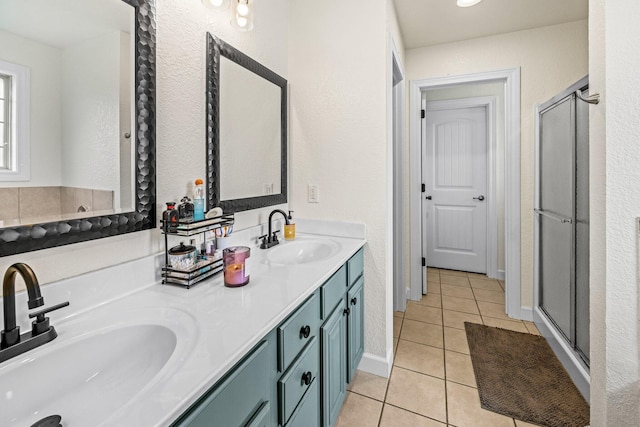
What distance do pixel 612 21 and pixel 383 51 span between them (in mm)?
1005

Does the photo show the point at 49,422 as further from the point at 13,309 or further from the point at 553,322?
the point at 553,322

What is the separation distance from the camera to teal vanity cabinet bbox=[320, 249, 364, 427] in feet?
4.22

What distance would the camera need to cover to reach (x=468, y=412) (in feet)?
5.30

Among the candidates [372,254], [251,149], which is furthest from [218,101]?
[372,254]

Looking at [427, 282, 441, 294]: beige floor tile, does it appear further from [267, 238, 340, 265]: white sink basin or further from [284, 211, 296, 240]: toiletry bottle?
[284, 211, 296, 240]: toiletry bottle

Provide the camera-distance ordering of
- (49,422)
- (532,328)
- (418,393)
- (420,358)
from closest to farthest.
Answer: (49,422)
(418,393)
(420,358)
(532,328)

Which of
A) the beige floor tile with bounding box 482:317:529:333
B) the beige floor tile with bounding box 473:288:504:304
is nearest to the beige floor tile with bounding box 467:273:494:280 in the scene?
the beige floor tile with bounding box 473:288:504:304

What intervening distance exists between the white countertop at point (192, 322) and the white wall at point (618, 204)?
3.56 ft

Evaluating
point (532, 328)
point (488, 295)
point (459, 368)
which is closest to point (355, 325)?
point (459, 368)

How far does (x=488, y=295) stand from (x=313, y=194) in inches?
92.0

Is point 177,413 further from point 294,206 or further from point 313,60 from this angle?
point 313,60

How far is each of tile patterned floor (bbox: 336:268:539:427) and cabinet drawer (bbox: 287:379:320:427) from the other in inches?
17.6

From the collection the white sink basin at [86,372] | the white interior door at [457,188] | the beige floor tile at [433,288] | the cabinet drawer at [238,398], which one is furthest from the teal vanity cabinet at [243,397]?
the white interior door at [457,188]

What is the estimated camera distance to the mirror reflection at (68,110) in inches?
30.8
